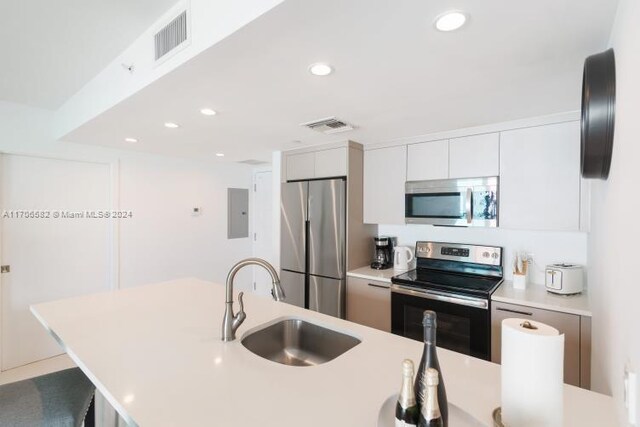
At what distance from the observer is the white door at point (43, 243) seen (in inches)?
110

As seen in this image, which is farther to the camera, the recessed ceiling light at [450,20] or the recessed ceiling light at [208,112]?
the recessed ceiling light at [208,112]

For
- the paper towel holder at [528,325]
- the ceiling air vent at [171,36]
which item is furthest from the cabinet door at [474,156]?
the ceiling air vent at [171,36]

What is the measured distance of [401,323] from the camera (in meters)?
2.59

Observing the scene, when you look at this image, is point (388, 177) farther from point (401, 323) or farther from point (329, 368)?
point (329, 368)

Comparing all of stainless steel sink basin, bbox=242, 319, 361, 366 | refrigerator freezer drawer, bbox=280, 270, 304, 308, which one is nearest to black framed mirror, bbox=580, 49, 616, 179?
stainless steel sink basin, bbox=242, 319, 361, 366

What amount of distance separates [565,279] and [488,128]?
1.24m

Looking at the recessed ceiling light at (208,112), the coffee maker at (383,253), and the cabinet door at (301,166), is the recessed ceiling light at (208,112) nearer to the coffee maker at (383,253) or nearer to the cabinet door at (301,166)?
the cabinet door at (301,166)

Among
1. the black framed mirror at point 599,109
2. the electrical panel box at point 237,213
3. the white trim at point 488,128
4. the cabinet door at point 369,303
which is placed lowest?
the cabinet door at point 369,303

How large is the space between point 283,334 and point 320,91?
1.37 metres

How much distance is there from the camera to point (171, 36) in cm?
145

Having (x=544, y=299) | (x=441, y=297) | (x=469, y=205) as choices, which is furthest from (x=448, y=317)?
(x=469, y=205)

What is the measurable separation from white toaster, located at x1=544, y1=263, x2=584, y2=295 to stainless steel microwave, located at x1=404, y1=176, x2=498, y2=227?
50 cm

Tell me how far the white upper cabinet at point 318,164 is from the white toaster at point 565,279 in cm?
185

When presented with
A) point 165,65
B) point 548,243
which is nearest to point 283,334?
point 165,65
